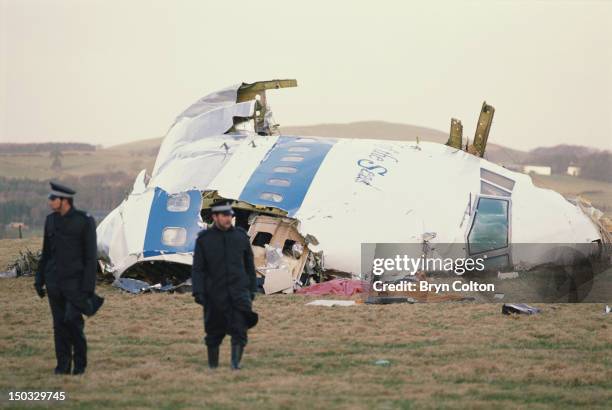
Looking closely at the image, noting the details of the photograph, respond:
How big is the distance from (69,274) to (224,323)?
1.72 metres

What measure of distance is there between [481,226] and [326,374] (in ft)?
36.7

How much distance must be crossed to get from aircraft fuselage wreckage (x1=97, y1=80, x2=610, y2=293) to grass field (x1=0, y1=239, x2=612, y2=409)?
2709mm

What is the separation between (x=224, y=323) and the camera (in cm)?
1305

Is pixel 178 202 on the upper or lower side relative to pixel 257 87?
lower

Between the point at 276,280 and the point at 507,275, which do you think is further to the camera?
the point at 507,275

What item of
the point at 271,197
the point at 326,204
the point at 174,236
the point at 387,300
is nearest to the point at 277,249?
the point at 271,197

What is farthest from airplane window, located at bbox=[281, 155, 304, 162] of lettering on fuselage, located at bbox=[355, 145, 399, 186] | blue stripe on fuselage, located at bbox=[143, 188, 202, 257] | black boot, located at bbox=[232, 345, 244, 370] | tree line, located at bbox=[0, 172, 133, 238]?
tree line, located at bbox=[0, 172, 133, 238]

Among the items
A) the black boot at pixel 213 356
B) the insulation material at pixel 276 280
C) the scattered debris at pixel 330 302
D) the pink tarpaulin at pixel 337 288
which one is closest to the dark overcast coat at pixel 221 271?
the black boot at pixel 213 356

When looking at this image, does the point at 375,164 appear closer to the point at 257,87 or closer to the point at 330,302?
the point at 257,87

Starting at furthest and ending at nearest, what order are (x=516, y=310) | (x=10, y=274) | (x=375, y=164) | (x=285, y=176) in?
(x=10, y=274) → (x=375, y=164) → (x=285, y=176) → (x=516, y=310)

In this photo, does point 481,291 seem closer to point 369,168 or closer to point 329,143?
point 369,168

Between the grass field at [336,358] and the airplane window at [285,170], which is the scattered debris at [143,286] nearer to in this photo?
the grass field at [336,358]

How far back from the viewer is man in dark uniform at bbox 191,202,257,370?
12.9 meters

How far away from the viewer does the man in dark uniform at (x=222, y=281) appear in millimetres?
12938
